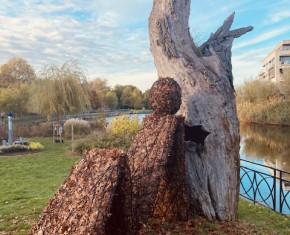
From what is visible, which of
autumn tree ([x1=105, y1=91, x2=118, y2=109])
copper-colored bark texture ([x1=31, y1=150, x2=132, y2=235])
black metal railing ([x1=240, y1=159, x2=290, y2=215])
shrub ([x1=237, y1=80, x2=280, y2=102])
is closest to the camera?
copper-colored bark texture ([x1=31, y1=150, x2=132, y2=235])

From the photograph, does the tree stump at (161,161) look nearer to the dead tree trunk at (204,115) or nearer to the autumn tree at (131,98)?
the dead tree trunk at (204,115)

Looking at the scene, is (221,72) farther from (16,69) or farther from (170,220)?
(16,69)

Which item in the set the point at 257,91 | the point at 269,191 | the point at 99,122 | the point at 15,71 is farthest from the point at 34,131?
the point at 15,71

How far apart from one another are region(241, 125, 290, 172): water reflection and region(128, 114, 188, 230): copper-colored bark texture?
37.6ft

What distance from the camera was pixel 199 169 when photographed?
18.0ft

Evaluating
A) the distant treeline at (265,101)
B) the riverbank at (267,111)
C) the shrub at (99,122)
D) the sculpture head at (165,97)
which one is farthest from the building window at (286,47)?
the sculpture head at (165,97)

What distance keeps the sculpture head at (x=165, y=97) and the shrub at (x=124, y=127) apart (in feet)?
36.3

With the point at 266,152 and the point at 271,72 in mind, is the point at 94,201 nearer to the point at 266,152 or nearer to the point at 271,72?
the point at 266,152

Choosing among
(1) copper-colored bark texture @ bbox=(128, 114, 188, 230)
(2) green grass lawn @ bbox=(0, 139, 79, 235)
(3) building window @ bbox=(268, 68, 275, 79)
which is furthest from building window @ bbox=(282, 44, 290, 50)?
(1) copper-colored bark texture @ bbox=(128, 114, 188, 230)

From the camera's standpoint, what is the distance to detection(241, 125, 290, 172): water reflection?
1707 cm

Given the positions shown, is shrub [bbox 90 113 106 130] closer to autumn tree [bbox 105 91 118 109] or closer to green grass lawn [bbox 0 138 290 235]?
green grass lawn [bbox 0 138 290 235]

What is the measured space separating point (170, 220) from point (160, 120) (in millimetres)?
1299

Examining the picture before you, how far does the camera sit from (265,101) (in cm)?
3450

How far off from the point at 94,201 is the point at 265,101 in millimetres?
33720
